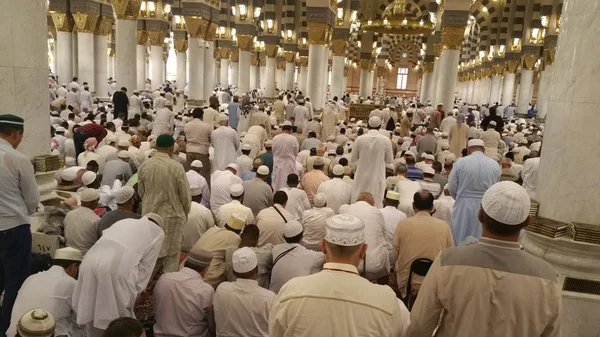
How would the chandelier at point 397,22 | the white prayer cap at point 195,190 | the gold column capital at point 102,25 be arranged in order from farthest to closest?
the chandelier at point 397,22 < the gold column capital at point 102,25 < the white prayer cap at point 195,190

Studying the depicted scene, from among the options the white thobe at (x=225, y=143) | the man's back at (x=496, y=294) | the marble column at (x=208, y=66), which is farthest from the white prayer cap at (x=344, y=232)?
the marble column at (x=208, y=66)

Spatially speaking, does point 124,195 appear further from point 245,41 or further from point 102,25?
point 245,41

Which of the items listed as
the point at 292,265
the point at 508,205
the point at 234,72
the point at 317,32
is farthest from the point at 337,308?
the point at 234,72

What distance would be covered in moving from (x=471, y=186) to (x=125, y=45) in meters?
11.0

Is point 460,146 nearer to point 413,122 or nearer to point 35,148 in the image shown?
point 413,122

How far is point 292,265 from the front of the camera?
3584 mm

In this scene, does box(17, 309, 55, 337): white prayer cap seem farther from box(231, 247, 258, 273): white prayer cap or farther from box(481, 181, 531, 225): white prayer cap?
box(481, 181, 531, 225): white prayer cap

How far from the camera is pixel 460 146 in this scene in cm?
941

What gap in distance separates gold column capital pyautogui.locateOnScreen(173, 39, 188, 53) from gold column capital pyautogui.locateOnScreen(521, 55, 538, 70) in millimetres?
14641

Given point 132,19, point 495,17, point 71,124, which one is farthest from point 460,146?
point 495,17

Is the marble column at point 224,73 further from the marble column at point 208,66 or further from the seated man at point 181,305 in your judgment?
the seated man at point 181,305

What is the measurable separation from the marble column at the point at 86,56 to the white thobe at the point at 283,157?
9.20 m

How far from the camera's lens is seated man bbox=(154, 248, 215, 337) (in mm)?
3180

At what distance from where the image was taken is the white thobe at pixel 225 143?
7.55 meters
